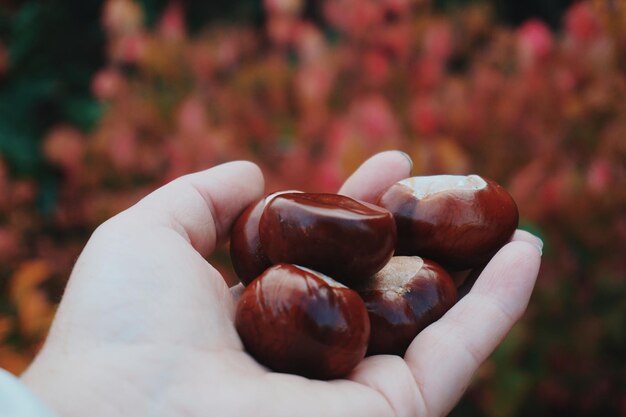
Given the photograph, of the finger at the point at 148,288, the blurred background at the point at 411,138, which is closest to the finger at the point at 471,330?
the finger at the point at 148,288

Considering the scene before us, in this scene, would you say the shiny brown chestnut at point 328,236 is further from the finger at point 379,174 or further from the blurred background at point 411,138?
the blurred background at point 411,138

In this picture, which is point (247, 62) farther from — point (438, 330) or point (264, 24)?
point (438, 330)

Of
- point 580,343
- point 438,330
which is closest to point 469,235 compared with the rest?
point 438,330

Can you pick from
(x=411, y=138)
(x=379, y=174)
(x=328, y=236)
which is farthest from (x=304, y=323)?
(x=411, y=138)

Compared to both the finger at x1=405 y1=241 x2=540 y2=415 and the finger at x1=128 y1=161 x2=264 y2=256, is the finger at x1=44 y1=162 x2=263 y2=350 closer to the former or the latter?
the finger at x1=128 y1=161 x2=264 y2=256

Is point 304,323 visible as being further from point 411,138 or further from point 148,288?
point 411,138

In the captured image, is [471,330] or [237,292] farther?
[237,292]

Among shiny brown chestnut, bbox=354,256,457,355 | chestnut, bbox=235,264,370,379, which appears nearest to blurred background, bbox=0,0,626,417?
shiny brown chestnut, bbox=354,256,457,355
